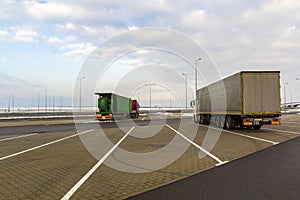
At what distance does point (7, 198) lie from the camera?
17.5ft

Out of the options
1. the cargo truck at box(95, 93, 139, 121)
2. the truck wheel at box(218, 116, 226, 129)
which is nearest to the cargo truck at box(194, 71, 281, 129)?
the truck wheel at box(218, 116, 226, 129)

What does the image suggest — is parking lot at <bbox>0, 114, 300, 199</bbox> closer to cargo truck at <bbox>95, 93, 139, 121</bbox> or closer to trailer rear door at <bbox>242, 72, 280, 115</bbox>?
trailer rear door at <bbox>242, 72, 280, 115</bbox>

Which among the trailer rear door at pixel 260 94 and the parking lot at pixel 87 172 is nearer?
the parking lot at pixel 87 172

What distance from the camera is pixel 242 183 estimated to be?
244 inches

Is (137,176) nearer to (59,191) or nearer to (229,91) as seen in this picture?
(59,191)

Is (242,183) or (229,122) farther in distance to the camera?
(229,122)

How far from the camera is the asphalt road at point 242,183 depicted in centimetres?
532

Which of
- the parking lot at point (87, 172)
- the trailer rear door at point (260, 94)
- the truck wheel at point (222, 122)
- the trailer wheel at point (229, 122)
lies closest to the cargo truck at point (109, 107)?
the truck wheel at point (222, 122)

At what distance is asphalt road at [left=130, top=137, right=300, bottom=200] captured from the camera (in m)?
5.32

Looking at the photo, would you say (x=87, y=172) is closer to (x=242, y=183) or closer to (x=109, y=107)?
(x=242, y=183)

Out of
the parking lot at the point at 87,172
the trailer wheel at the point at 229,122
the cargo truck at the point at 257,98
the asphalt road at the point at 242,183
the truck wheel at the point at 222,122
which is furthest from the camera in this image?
the truck wheel at the point at 222,122

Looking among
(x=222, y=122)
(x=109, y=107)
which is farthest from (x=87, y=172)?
(x=109, y=107)

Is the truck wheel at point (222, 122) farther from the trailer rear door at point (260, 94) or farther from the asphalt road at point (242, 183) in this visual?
the asphalt road at point (242, 183)

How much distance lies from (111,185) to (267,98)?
49.2 ft
